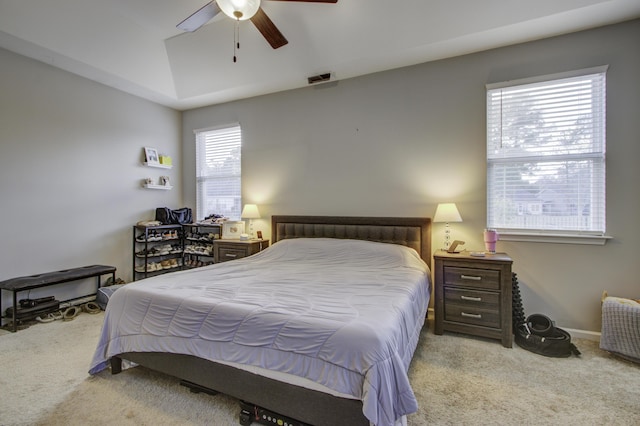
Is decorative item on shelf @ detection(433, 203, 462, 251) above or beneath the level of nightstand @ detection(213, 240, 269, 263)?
above

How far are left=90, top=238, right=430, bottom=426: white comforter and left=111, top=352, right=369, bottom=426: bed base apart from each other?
0.07 metres

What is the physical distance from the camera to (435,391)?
203cm

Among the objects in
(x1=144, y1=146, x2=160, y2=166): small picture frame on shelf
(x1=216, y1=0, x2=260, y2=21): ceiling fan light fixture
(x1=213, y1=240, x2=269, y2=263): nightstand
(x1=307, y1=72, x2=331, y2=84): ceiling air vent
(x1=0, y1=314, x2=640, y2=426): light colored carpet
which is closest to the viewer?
(x1=0, y1=314, x2=640, y2=426): light colored carpet

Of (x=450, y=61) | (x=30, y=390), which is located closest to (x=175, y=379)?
(x=30, y=390)

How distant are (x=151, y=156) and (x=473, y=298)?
4772mm

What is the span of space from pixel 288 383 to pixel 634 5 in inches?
155

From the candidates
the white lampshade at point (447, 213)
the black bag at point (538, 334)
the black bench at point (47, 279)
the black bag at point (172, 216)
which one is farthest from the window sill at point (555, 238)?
the black bench at point (47, 279)

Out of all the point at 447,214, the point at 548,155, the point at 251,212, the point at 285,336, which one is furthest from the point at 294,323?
the point at 548,155

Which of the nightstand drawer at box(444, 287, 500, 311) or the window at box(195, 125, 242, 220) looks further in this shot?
the window at box(195, 125, 242, 220)

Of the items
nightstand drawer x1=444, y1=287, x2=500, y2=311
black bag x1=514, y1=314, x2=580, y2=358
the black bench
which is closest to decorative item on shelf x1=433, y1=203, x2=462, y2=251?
nightstand drawer x1=444, y1=287, x2=500, y2=311

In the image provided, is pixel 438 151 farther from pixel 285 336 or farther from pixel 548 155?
pixel 285 336

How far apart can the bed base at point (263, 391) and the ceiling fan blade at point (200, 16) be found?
2.51 metres

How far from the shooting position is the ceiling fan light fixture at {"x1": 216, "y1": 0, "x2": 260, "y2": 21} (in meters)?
2.14

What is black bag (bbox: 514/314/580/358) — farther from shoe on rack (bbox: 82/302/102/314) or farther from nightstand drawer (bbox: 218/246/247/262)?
shoe on rack (bbox: 82/302/102/314)
